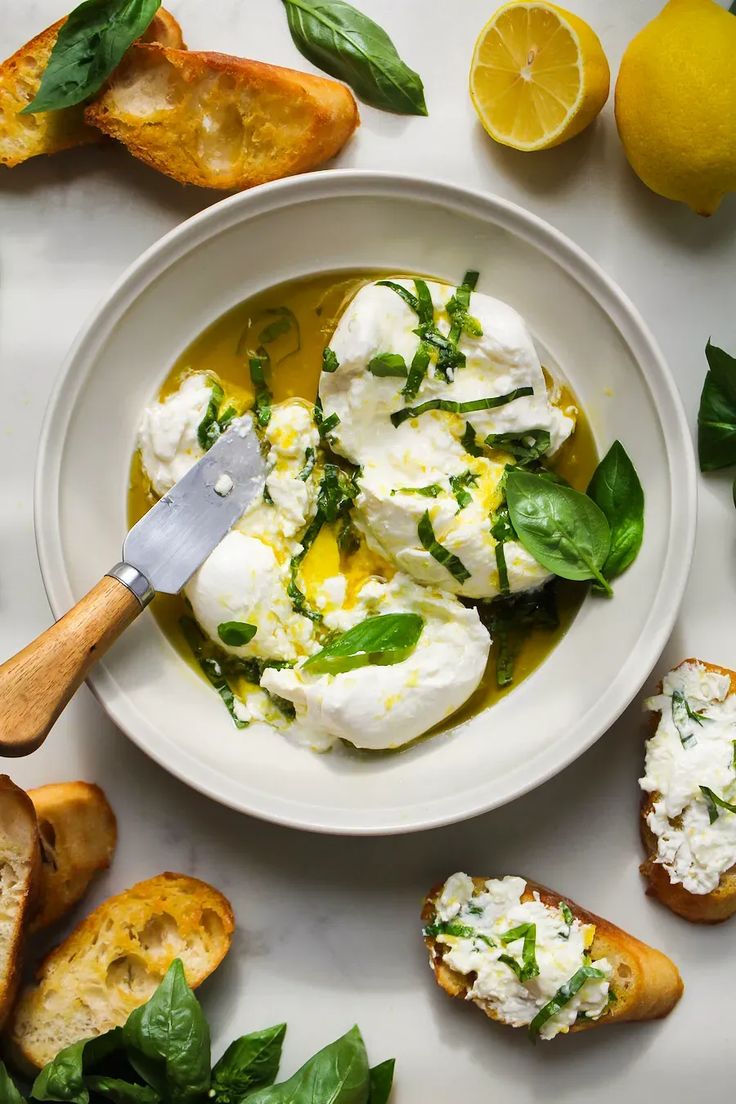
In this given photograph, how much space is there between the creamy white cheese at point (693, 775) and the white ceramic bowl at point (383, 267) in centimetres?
24

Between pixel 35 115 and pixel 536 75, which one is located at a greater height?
pixel 35 115

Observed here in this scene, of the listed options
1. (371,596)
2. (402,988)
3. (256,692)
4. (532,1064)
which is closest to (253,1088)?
(402,988)

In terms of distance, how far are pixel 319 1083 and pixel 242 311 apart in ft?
6.01

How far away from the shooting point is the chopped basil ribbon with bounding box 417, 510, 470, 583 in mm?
2387

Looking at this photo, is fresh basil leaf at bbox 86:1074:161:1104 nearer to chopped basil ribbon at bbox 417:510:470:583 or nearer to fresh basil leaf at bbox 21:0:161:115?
chopped basil ribbon at bbox 417:510:470:583

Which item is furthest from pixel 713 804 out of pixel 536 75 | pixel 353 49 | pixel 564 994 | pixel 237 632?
pixel 353 49

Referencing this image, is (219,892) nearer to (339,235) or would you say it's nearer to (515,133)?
(339,235)

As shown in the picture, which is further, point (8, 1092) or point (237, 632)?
point (237, 632)

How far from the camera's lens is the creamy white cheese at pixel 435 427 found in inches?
94.5

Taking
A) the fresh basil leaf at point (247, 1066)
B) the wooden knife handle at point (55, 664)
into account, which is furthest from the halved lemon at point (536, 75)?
the fresh basil leaf at point (247, 1066)

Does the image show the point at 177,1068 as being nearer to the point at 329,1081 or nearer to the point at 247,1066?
the point at 247,1066

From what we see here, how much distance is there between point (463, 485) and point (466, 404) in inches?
7.4

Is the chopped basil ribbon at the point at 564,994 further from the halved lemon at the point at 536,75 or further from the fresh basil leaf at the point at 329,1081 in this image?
the halved lemon at the point at 536,75

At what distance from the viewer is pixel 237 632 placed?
2426 millimetres
